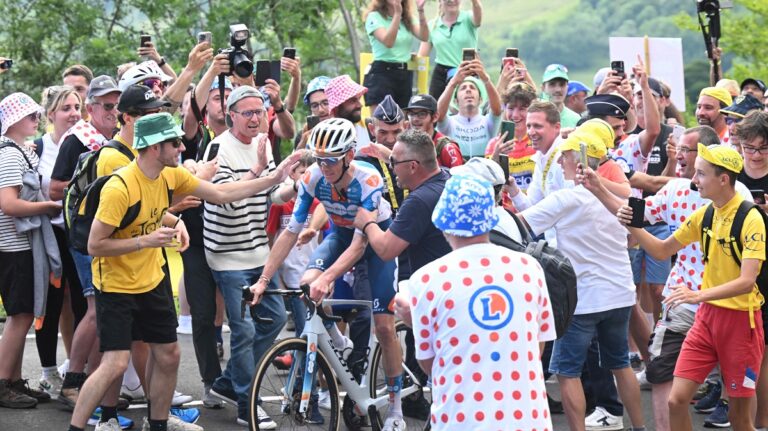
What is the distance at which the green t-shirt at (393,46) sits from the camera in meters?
12.6

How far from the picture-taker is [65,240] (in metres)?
9.09

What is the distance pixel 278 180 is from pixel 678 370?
2.89 metres

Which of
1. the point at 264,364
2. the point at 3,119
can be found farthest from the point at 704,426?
the point at 3,119

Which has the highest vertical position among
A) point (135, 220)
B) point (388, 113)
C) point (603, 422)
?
point (388, 113)

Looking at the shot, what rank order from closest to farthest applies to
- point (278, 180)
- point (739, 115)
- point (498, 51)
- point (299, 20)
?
1. point (278, 180)
2. point (739, 115)
3. point (299, 20)
4. point (498, 51)

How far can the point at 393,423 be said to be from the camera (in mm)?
8148

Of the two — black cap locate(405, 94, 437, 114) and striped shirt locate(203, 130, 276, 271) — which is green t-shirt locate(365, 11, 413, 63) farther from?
striped shirt locate(203, 130, 276, 271)

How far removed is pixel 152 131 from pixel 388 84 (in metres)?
5.77

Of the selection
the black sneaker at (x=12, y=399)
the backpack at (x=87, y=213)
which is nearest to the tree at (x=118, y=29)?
the black sneaker at (x=12, y=399)

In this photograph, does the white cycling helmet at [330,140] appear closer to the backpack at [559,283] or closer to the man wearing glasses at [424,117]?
the backpack at [559,283]

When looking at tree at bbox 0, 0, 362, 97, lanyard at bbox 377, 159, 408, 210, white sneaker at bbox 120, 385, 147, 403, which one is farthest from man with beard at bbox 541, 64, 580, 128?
tree at bbox 0, 0, 362, 97

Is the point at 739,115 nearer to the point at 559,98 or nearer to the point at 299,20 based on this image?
the point at 559,98

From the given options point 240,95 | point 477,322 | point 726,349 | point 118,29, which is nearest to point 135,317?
point 240,95

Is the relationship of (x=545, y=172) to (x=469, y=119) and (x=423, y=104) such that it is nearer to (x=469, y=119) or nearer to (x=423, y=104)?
(x=423, y=104)
